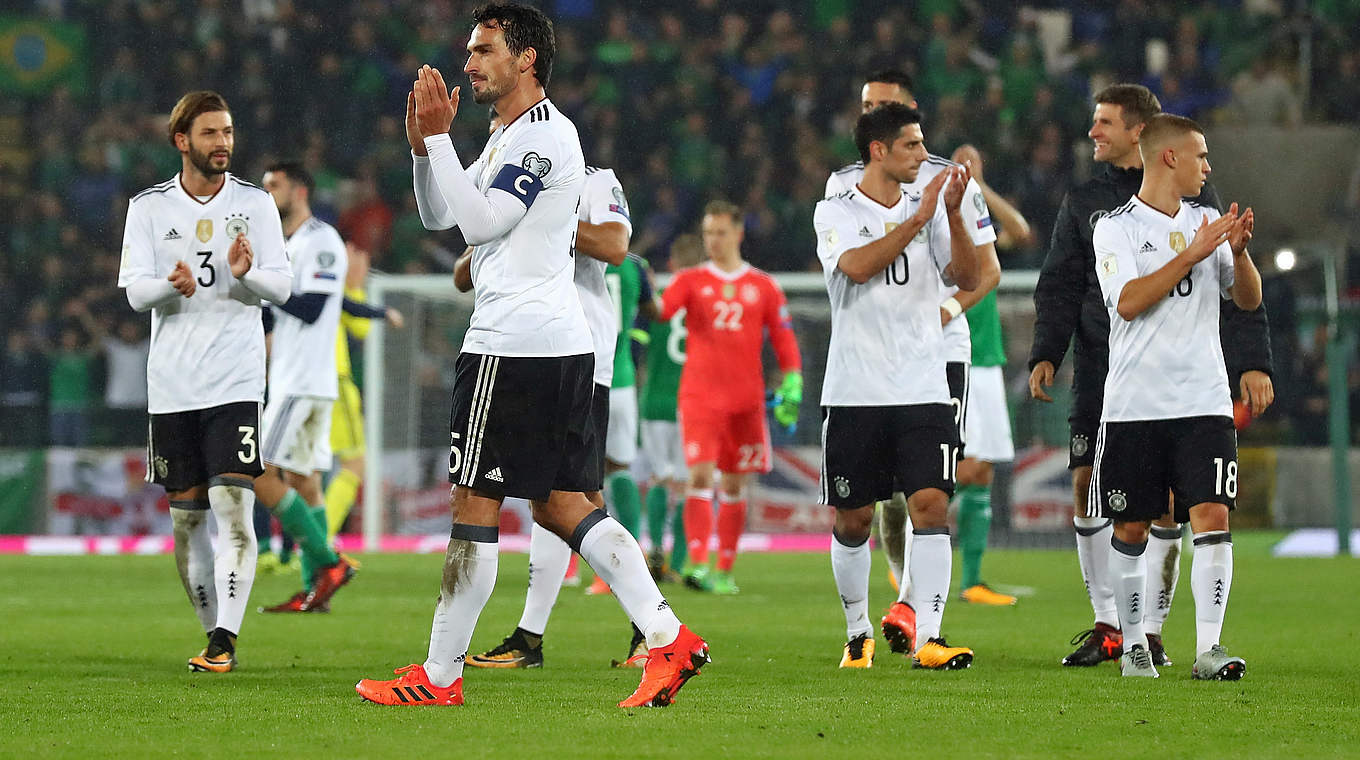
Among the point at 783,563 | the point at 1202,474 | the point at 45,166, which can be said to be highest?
the point at 45,166

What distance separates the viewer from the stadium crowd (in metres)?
19.4

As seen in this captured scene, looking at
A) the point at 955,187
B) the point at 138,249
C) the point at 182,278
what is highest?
the point at 955,187

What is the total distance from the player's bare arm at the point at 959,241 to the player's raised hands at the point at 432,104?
2.01 m

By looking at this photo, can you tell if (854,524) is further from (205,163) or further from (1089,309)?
(205,163)

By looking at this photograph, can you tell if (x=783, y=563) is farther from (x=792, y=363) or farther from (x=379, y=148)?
(x=379, y=148)

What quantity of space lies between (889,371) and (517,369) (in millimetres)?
1870

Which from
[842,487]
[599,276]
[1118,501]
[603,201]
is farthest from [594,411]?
[1118,501]

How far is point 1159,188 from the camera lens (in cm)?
621

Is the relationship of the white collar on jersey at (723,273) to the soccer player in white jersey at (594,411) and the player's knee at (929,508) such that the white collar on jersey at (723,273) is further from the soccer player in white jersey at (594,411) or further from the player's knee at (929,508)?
the player's knee at (929,508)

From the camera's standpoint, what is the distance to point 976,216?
696 centimetres

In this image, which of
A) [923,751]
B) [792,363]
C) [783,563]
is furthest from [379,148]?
[923,751]

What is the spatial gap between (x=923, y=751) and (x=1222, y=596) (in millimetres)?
2061

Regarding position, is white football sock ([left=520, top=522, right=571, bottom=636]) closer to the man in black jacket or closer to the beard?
the beard

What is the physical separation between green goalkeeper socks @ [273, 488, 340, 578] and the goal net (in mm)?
6597
